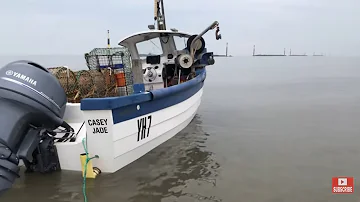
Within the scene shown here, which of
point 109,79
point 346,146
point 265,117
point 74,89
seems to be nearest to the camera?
point 74,89

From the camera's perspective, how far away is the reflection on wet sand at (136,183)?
171 inches

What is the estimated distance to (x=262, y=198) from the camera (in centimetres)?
437

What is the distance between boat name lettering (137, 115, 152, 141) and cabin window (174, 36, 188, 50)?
432cm

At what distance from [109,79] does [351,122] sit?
278 inches

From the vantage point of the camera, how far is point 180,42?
905 centimetres

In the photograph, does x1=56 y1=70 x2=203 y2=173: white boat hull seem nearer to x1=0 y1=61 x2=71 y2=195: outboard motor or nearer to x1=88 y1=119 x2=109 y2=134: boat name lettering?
x1=88 y1=119 x2=109 y2=134: boat name lettering

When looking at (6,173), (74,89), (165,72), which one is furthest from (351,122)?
(6,173)

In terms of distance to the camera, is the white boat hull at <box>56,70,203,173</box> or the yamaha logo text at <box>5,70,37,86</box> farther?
the white boat hull at <box>56,70,203,173</box>

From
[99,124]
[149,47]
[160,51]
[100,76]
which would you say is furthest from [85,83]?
[160,51]

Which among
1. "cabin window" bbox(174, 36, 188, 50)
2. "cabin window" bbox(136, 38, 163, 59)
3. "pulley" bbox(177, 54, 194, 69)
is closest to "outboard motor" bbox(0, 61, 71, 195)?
"pulley" bbox(177, 54, 194, 69)

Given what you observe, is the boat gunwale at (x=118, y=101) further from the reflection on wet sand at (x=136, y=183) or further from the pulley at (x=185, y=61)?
the pulley at (x=185, y=61)

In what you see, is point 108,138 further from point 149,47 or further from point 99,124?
point 149,47

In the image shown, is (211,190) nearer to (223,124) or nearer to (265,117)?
(223,124)

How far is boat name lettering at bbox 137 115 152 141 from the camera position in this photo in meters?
4.96
